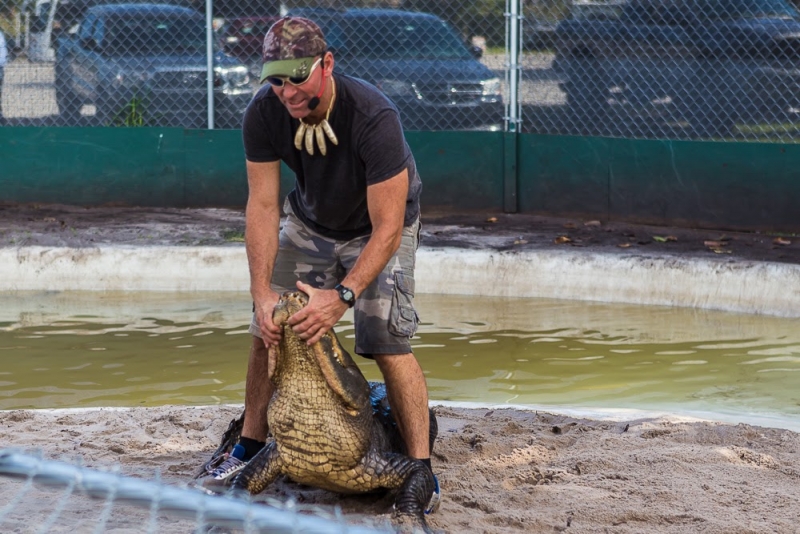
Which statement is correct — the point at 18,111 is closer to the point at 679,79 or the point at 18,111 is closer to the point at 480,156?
the point at 480,156

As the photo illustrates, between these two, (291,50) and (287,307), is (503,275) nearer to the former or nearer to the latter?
(291,50)

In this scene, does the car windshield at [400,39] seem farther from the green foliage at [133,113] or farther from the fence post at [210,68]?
the green foliage at [133,113]

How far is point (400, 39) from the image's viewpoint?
9438 mm

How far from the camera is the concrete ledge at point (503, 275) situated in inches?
278

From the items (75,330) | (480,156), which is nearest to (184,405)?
(75,330)

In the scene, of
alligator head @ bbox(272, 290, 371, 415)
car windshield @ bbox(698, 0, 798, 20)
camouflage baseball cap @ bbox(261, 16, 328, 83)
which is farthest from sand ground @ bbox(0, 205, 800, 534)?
car windshield @ bbox(698, 0, 798, 20)

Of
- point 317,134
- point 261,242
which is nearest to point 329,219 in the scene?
point 261,242

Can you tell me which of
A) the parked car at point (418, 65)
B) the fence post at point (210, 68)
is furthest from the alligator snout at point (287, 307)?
the fence post at point (210, 68)

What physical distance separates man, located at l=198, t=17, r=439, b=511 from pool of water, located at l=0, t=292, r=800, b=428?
4.47 feet

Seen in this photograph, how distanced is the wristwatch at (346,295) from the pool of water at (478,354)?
5.78 ft

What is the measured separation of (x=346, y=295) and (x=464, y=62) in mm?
6358

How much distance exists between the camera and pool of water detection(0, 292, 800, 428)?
17.1 feet

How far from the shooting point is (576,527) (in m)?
3.42

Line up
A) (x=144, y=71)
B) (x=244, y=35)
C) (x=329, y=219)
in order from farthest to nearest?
(x=144, y=71) → (x=244, y=35) → (x=329, y=219)
